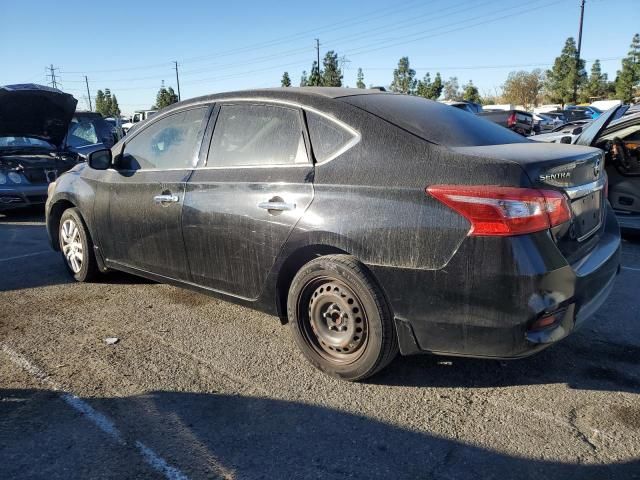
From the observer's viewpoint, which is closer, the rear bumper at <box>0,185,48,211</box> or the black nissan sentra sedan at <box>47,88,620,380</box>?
the black nissan sentra sedan at <box>47,88,620,380</box>

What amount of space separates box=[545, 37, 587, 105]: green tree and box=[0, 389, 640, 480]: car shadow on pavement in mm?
56244

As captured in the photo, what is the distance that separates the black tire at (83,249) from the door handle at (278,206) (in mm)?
2328

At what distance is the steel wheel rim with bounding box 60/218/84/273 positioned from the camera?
4.92m

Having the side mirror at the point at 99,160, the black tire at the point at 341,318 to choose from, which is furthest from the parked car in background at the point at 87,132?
the black tire at the point at 341,318

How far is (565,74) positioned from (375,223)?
2299 inches

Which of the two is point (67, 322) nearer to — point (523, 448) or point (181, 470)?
point (181, 470)

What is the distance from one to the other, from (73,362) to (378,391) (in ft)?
6.51

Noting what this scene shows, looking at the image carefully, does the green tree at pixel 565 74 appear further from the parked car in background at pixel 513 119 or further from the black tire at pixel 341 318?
the black tire at pixel 341 318

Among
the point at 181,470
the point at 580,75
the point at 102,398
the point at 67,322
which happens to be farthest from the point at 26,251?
the point at 580,75

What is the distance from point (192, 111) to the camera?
403 centimetres

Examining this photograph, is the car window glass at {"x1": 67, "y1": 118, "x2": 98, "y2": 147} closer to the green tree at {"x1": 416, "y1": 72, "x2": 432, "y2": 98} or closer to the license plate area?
the license plate area

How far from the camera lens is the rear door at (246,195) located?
3.21 m

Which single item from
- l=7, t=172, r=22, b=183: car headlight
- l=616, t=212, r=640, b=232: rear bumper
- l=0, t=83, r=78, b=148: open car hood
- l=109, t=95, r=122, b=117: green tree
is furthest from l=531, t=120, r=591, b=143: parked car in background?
l=109, t=95, r=122, b=117: green tree

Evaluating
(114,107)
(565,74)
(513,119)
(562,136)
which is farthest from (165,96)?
(562,136)
